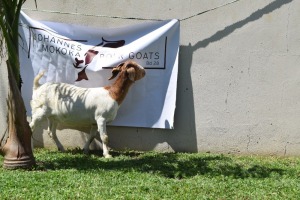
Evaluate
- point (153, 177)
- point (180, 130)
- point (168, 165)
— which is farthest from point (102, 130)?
point (153, 177)

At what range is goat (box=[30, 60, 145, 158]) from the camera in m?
6.54

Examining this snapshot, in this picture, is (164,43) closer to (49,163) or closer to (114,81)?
(114,81)

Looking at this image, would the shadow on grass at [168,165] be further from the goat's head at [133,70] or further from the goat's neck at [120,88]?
the goat's head at [133,70]

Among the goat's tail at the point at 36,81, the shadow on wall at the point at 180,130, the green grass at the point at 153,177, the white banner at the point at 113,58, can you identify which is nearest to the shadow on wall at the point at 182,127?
the shadow on wall at the point at 180,130

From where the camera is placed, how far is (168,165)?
19.8 feet

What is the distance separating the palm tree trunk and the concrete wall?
1.94 m

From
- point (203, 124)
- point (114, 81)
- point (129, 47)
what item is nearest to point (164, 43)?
point (129, 47)

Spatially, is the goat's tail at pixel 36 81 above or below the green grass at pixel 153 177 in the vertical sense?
above

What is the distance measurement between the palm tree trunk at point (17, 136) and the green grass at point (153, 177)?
0.45 feet

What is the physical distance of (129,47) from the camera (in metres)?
6.91

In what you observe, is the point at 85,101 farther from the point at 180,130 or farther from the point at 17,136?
the point at 180,130

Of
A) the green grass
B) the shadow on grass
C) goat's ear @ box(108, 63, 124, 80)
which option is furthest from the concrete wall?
goat's ear @ box(108, 63, 124, 80)

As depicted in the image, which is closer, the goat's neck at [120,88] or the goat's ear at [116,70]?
the goat's neck at [120,88]

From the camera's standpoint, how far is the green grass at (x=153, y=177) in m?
4.71
